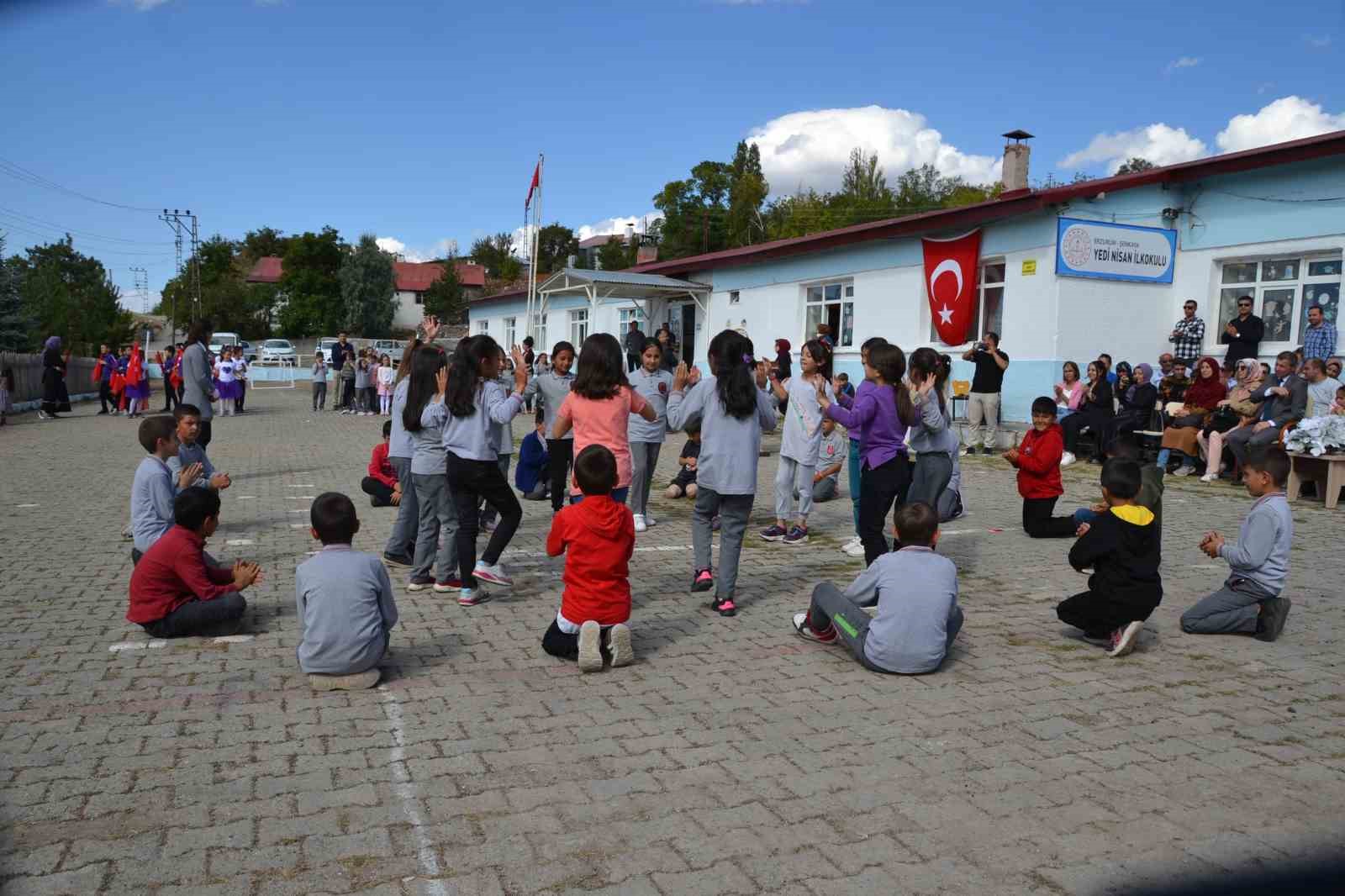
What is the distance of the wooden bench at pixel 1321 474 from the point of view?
433 inches

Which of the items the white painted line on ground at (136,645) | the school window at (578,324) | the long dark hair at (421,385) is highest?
the school window at (578,324)

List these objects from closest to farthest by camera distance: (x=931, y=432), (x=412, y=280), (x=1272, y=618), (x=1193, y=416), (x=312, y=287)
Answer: (x=1272, y=618), (x=931, y=432), (x=1193, y=416), (x=312, y=287), (x=412, y=280)

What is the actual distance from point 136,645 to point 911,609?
4.49m

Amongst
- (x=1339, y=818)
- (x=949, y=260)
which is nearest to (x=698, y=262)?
(x=949, y=260)

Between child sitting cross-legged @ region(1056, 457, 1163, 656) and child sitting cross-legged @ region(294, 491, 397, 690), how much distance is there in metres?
3.97

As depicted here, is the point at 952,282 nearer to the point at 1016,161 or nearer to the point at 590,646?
the point at 1016,161

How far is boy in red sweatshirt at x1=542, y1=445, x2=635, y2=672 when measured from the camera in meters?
5.22

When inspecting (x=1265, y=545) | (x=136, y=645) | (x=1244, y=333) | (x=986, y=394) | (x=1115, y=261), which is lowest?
(x=136, y=645)

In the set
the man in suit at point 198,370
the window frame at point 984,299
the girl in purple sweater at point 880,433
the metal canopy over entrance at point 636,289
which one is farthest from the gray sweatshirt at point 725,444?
the metal canopy over entrance at point 636,289

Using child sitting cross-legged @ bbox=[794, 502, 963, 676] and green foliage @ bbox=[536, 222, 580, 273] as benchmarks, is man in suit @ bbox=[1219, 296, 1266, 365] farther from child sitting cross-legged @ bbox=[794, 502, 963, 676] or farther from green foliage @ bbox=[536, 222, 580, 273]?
green foliage @ bbox=[536, 222, 580, 273]

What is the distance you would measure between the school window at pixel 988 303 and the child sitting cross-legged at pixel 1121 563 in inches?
520

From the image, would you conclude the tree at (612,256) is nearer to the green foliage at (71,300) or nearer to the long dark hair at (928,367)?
the green foliage at (71,300)

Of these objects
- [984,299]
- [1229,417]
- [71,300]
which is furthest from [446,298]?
[1229,417]

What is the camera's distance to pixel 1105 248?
16438 millimetres
